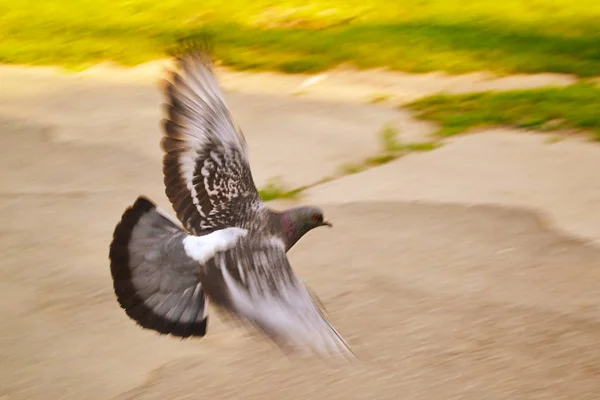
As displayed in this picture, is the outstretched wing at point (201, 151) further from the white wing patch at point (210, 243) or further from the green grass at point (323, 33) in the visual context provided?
the green grass at point (323, 33)

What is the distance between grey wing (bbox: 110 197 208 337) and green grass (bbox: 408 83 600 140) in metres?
3.23

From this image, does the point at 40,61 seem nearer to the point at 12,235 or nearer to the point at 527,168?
the point at 12,235

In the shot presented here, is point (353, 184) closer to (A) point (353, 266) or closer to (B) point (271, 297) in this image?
(A) point (353, 266)

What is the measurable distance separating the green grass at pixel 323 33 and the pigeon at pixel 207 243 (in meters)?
4.01

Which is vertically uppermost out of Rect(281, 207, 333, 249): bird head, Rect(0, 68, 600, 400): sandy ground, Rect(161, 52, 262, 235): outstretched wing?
Rect(161, 52, 262, 235): outstretched wing

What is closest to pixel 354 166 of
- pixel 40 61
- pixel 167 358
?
pixel 167 358

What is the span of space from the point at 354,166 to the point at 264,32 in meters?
3.24

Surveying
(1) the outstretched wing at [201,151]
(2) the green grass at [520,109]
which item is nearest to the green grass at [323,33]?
(2) the green grass at [520,109]

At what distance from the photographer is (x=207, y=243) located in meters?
3.64

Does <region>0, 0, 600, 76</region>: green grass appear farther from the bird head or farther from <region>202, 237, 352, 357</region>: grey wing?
<region>202, 237, 352, 357</region>: grey wing

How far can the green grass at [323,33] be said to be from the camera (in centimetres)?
809

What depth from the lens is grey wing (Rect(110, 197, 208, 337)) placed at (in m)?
3.69

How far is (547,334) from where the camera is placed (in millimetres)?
4227

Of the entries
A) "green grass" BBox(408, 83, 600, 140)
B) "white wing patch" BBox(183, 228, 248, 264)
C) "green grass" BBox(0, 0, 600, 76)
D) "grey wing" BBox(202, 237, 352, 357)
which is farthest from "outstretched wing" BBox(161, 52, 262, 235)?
"green grass" BBox(0, 0, 600, 76)
